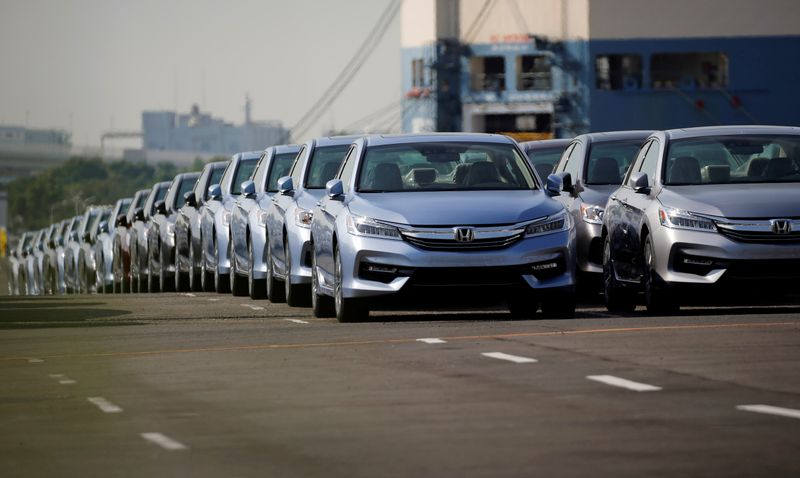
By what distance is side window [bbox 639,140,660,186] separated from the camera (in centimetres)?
1947

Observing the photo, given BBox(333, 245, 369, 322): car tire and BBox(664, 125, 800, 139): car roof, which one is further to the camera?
BBox(664, 125, 800, 139): car roof

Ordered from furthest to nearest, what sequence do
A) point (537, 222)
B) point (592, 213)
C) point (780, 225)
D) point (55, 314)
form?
point (55, 314), point (592, 213), point (537, 222), point (780, 225)

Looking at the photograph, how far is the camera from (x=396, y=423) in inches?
406

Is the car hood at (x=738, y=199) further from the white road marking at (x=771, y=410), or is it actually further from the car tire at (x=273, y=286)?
the white road marking at (x=771, y=410)

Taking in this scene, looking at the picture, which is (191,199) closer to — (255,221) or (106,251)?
(255,221)

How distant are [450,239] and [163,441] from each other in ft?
26.9

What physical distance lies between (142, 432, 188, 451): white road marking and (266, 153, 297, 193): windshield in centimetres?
1670

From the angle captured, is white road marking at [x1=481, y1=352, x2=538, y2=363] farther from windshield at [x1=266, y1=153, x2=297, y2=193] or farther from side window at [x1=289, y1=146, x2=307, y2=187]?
windshield at [x1=266, y1=153, x2=297, y2=193]

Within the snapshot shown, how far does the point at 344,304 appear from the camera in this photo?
1842 centimetres

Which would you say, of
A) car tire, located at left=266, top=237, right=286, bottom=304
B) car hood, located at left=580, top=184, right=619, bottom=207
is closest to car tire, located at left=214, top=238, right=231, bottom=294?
car tire, located at left=266, top=237, right=286, bottom=304

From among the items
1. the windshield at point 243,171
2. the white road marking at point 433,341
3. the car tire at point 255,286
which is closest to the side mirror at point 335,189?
the white road marking at point 433,341

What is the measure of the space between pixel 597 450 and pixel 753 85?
98922 mm

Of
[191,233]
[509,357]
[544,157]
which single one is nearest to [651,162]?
[509,357]

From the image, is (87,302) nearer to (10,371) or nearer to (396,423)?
(10,371)
